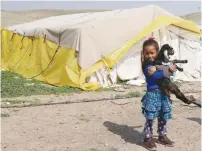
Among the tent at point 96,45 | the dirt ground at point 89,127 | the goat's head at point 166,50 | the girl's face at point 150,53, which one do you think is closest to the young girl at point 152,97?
the girl's face at point 150,53

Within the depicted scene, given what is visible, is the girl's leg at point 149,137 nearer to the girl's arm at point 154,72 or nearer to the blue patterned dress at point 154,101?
the blue patterned dress at point 154,101

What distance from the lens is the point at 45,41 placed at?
487 inches

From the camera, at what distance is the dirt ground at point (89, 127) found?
546 centimetres

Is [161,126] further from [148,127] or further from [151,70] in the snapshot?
[151,70]

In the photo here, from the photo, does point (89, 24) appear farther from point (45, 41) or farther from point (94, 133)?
point (94, 133)

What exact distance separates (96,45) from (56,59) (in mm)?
1381

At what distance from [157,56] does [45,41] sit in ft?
25.5

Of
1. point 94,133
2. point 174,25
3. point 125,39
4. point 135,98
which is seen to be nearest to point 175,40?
point 174,25

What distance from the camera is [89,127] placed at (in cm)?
649

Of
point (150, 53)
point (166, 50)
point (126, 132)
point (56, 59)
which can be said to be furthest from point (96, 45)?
point (166, 50)

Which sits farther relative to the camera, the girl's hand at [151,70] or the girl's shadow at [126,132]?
the girl's shadow at [126,132]

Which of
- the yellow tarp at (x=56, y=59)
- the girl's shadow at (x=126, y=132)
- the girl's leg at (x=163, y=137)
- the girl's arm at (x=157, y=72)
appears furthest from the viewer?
the yellow tarp at (x=56, y=59)

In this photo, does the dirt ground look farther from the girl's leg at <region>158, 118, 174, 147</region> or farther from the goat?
the goat

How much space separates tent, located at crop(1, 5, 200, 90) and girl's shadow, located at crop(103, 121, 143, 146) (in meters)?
3.78
